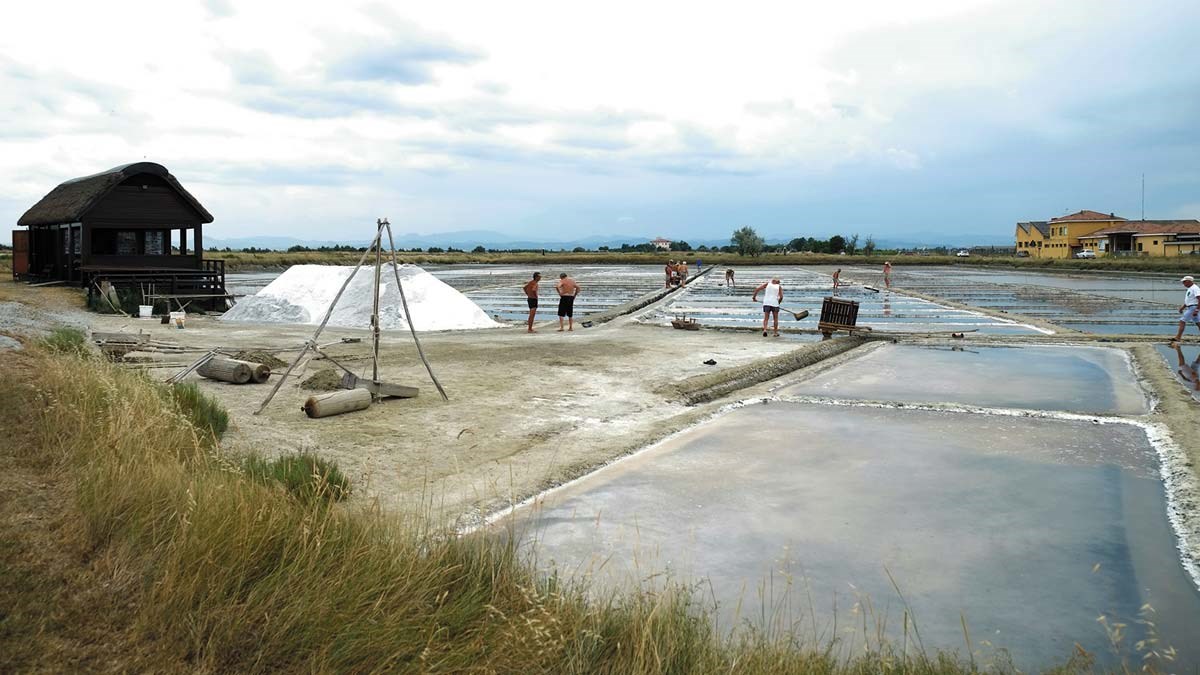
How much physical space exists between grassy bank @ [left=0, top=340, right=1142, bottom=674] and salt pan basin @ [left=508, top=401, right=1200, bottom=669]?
334 mm

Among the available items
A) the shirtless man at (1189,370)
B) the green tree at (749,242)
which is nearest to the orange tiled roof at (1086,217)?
the green tree at (749,242)

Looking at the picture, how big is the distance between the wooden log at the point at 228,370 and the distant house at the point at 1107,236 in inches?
3280

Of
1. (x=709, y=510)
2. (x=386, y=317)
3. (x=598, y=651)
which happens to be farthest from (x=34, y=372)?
(x=386, y=317)

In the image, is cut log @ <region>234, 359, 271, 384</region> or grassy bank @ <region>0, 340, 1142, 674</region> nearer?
grassy bank @ <region>0, 340, 1142, 674</region>

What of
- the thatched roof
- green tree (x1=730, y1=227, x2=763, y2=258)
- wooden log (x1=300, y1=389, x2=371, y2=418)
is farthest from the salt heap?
green tree (x1=730, y1=227, x2=763, y2=258)

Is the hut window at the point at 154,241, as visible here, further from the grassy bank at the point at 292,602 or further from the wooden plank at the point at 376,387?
the grassy bank at the point at 292,602

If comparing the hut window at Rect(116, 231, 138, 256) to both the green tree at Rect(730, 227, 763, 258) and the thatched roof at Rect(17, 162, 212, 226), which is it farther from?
the green tree at Rect(730, 227, 763, 258)

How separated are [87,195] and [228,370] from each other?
2086 cm

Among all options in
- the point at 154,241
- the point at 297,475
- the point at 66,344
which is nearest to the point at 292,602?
the point at 297,475

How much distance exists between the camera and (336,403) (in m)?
10.0

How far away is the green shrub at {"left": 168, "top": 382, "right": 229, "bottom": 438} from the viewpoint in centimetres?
848

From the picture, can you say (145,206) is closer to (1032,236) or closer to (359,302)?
(359,302)

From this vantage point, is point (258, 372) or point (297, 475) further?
point (258, 372)

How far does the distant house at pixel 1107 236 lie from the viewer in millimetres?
80875
